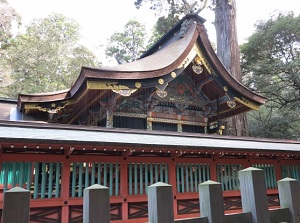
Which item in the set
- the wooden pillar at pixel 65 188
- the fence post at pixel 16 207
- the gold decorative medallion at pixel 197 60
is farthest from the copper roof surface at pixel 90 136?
the fence post at pixel 16 207

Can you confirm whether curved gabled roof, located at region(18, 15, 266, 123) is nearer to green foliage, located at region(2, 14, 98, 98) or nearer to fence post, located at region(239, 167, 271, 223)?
fence post, located at region(239, 167, 271, 223)

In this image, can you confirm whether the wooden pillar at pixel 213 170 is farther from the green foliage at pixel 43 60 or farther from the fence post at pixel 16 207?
the green foliage at pixel 43 60

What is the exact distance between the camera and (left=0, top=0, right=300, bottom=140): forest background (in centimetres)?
1762

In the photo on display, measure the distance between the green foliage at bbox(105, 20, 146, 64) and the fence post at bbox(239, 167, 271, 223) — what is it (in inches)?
1281

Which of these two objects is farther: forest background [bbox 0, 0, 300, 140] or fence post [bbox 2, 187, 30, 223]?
forest background [bbox 0, 0, 300, 140]

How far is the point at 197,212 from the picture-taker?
690cm

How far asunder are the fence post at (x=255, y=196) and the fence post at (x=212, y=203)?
29 cm

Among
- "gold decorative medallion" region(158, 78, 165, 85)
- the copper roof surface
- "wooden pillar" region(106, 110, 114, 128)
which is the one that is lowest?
the copper roof surface

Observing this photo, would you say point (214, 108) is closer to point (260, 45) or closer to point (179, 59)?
Result: point (179, 59)

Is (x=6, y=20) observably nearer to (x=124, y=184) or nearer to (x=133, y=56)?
(x=133, y=56)

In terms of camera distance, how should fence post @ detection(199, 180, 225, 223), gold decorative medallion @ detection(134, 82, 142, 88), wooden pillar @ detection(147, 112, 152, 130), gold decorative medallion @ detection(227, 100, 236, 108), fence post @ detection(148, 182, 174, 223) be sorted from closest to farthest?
fence post @ detection(148, 182, 174, 223) → fence post @ detection(199, 180, 225, 223) → gold decorative medallion @ detection(134, 82, 142, 88) → wooden pillar @ detection(147, 112, 152, 130) → gold decorative medallion @ detection(227, 100, 236, 108)

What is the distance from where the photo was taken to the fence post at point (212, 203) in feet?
6.37

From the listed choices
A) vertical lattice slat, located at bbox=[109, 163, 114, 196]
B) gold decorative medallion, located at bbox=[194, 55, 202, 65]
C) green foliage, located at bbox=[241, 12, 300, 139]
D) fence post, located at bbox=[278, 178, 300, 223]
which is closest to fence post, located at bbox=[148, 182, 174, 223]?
Result: fence post, located at bbox=[278, 178, 300, 223]

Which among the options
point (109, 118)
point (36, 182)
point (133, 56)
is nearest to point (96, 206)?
point (36, 182)
